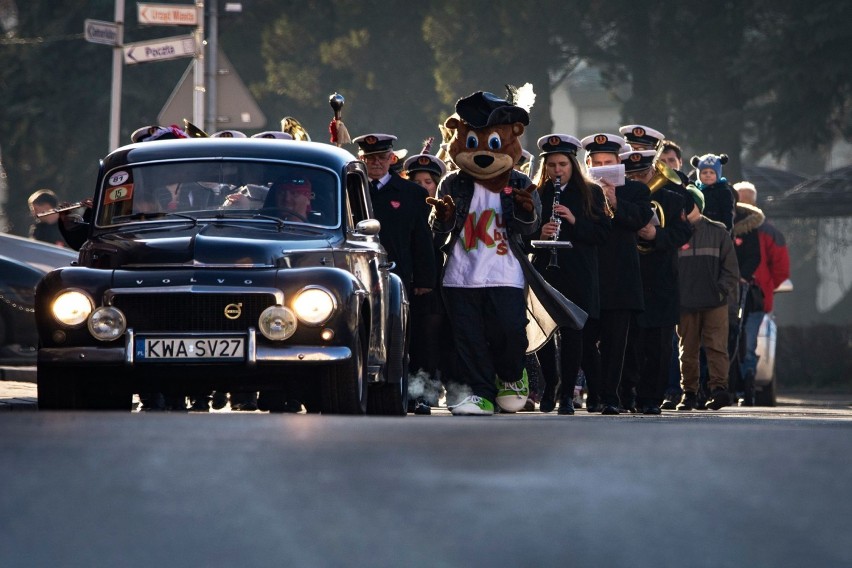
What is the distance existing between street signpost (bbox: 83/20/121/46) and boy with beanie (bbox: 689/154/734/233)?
38.6 ft

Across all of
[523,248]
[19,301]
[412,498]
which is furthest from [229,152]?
[412,498]

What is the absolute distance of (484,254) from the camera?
490 inches

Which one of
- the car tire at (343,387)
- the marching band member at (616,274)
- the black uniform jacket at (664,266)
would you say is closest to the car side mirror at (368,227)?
the car tire at (343,387)

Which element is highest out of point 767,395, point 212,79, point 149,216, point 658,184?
point 212,79

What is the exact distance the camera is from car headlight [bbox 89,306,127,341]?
10086 millimetres

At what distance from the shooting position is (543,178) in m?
13.9

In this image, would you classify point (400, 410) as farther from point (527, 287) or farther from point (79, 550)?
point (79, 550)

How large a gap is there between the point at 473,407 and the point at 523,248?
4.34 ft

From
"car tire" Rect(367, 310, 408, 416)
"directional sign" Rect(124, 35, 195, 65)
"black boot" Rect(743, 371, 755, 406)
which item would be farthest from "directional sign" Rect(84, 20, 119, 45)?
"car tire" Rect(367, 310, 408, 416)

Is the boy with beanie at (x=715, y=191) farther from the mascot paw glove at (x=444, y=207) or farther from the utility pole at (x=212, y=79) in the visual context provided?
the utility pole at (x=212, y=79)

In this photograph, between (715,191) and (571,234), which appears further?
(715,191)

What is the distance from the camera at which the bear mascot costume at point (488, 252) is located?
12414 millimetres

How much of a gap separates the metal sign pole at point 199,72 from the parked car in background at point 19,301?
4852 millimetres

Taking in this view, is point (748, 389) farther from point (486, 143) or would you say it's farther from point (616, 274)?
point (486, 143)
